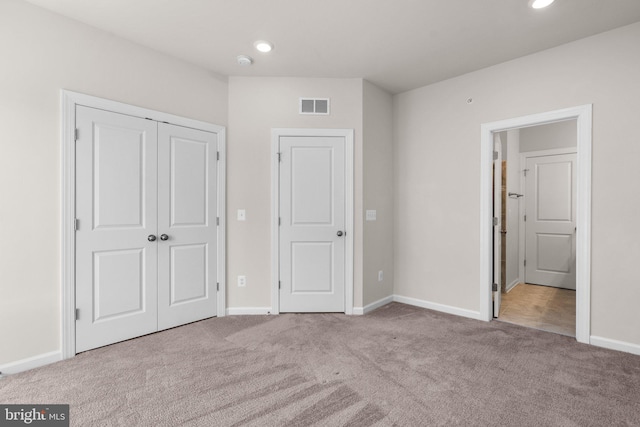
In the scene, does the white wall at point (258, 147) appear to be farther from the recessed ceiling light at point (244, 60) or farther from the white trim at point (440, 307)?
the white trim at point (440, 307)

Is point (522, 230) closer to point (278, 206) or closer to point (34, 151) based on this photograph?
point (278, 206)

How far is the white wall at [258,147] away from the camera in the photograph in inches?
142

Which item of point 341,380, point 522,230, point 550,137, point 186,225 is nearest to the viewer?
point 341,380

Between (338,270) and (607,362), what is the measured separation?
95.4 inches

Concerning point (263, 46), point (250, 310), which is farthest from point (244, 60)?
point (250, 310)

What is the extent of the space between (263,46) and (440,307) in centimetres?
345

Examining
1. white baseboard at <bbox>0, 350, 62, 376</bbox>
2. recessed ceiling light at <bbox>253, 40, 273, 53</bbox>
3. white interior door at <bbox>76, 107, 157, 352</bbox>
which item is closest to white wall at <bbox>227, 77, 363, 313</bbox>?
recessed ceiling light at <bbox>253, 40, 273, 53</bbox>

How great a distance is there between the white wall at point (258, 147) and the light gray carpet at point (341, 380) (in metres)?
0.69

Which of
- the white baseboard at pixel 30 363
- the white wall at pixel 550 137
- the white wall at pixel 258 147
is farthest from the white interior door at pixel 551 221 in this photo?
the white baseboard at pixel 30 363

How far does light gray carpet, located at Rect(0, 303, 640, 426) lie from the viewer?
1834 mm

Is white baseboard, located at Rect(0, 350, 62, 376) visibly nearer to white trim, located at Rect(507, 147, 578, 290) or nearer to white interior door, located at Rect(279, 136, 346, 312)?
white interior door, located at Rect(279, 136, 346, 312)

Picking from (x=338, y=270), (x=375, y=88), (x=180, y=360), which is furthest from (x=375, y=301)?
(x=375, y=88)

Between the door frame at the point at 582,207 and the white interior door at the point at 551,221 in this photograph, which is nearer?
the door frame at the point at 582,207

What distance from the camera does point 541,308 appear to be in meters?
3.87
